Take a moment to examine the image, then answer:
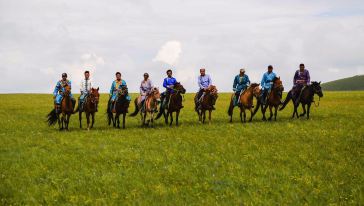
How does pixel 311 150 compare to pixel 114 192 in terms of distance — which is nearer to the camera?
pixel 114 192

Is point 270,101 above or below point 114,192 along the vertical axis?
above

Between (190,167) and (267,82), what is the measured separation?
14.2 m

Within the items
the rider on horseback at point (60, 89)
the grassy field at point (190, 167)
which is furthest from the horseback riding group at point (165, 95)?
the grassy field at point (190, 167)

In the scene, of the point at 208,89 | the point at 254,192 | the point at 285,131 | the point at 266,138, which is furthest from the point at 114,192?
the point at 208,89

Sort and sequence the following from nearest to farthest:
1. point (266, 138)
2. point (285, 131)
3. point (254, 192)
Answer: point (254, 192) < point (266, 138) < point (285, 131)

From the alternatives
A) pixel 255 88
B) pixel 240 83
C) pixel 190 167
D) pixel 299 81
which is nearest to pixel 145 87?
pixel 240 83

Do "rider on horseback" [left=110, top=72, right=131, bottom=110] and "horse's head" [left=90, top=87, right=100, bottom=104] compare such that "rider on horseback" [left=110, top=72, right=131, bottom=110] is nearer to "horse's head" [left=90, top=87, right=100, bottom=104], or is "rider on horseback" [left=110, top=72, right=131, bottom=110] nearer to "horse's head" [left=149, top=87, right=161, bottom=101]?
"horse's head" [left=90, top=87, right=100, bottom=104]

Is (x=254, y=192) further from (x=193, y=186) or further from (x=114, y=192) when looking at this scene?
(x=114, y=192)

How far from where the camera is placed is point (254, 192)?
12.9 meters

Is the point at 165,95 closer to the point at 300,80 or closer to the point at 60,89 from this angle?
the point at 60,89

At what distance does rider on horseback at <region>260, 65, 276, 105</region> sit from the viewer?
2894 cm

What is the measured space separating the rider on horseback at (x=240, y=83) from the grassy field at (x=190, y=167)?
420 cm

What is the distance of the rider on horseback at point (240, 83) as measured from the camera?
94.8 feet

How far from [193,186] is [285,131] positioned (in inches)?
435
